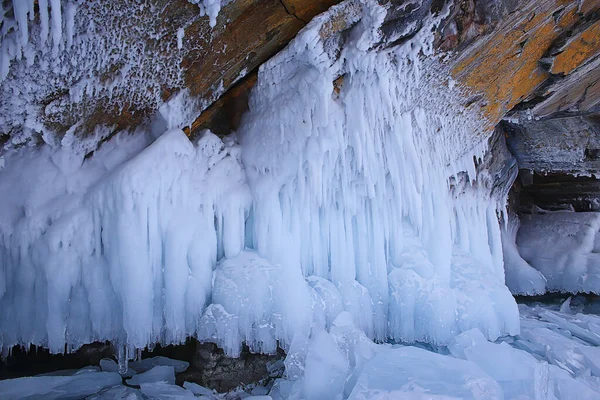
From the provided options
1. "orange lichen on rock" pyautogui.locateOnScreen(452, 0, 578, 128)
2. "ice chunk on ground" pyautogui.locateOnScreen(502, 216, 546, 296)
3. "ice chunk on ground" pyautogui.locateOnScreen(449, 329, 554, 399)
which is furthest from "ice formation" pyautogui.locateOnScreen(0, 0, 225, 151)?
"ice chunk on ground" pyautogui.locateOnScreen(502, 216, 546, 296)

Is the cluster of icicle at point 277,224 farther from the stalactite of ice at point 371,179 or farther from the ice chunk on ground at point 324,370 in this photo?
the ice chunk on ground at point 324,370

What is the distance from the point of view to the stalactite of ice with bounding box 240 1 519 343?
4.01 m

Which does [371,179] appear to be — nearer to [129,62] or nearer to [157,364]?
[129,62]

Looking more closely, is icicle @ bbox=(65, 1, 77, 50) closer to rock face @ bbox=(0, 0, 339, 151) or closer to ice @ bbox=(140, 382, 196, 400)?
rock face @ bbox=(0, 0, 339, 151)

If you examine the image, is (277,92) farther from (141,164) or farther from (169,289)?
(169,289)

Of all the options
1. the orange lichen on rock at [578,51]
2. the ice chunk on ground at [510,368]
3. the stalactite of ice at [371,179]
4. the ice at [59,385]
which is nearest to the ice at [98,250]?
the ice at [59,385]

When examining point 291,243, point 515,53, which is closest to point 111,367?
point 291,243

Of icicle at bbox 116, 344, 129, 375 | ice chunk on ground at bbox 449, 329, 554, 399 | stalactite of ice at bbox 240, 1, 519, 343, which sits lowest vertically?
ice chunk on ground at bbox 449, 329, 554, 399

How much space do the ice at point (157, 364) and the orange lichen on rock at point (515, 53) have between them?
453cm

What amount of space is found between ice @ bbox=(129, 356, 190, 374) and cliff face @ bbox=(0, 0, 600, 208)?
2.51 m

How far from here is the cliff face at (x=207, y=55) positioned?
3.09 m

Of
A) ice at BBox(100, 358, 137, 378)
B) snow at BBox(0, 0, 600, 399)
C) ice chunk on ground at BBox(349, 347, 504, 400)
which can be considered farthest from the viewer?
ice at BBox(100, 358, 137, 378)

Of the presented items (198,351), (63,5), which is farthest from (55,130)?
(198,351)

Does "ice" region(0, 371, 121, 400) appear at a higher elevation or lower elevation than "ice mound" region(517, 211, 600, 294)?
lower
